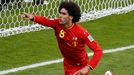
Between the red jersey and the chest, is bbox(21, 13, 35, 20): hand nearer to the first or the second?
the red jersey

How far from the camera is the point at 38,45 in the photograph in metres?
9.23

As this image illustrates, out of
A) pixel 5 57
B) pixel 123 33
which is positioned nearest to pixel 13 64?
pixel 5 57

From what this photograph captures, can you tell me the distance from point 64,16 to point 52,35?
4.17 meters

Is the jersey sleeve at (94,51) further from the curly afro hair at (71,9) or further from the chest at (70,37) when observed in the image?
the curly afro hair at (71,9)

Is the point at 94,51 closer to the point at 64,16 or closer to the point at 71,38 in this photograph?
the point at 71,38

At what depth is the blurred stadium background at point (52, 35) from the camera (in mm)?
8078

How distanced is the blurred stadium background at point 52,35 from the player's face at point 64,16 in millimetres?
1978

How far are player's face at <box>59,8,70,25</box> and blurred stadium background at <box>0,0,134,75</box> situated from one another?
198cm

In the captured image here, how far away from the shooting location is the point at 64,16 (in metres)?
5.82

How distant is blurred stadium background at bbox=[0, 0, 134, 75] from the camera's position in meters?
8.08

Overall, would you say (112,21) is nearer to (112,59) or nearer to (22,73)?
(112,59)

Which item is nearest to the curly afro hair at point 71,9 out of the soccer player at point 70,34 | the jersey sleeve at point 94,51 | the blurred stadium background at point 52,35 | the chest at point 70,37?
the soccer player at point 70,34

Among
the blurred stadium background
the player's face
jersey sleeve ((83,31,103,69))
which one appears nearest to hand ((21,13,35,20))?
the player's face

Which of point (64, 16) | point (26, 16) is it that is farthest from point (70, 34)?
point (26, 16)
